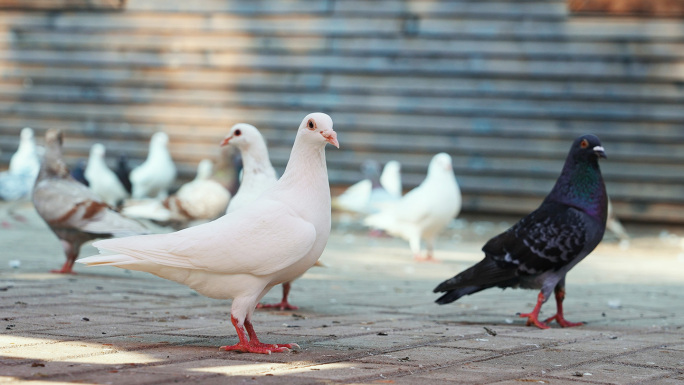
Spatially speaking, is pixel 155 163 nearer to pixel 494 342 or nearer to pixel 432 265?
pixel 432 265

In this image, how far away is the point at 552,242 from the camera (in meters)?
4.76

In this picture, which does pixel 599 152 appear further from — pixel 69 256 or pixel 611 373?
pixel 69 256

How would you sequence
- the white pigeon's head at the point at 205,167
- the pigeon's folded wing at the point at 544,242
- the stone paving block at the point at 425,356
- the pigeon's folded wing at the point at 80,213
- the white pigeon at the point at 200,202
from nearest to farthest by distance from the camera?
the stone paving block at the point at 425,356
the pigeon's folded wing at the point at 544,242
the pigeon's folded wing at the point at 80,213
the white pigeon at the point at 200,202
the white pigeon's head at the point at 205,167

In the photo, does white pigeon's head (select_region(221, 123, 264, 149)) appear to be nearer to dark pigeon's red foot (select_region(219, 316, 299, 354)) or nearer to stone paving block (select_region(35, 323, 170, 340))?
stone paving block (select_region(35, 323, 170, 340))

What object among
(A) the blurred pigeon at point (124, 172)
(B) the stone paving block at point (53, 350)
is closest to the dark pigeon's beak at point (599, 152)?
(B) the stone paving block at point (53, 350)

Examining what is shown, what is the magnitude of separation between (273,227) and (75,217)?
3.11 metres

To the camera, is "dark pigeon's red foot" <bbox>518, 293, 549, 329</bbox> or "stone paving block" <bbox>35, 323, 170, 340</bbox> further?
"dark pigeon's red foot" <bbox>518, 293, 549, 329</bbox>

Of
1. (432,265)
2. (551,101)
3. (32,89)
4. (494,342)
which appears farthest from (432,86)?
(494,342)

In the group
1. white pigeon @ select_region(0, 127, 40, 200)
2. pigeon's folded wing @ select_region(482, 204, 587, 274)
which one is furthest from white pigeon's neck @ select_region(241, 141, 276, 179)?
white pigeon @ select_region(0, 127, 40, 200)

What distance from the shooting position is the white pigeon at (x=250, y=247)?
362 cm

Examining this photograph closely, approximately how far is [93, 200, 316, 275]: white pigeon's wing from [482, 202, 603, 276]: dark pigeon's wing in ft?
5.13

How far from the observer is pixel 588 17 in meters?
11.9

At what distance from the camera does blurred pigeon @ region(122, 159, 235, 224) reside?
7430mm

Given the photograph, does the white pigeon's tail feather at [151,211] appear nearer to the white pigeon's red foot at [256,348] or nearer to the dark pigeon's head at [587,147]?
the dark pigeon's head at [587,147]
